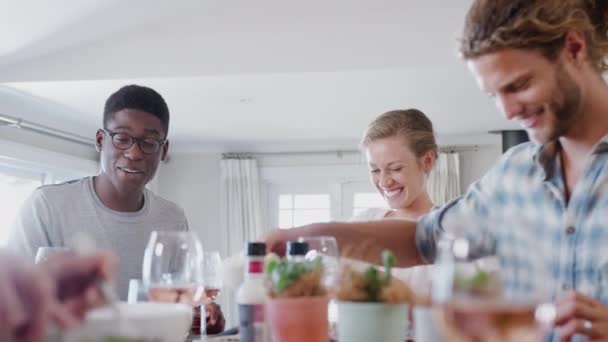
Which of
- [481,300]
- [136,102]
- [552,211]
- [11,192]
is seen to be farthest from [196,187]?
[481,300]

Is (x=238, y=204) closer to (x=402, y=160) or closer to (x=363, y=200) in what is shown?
(x=363, y=200)

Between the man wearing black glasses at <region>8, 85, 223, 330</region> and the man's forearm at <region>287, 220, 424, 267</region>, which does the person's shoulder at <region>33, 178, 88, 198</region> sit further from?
the man's forearm at <region>287, 220, 424, 267</region>

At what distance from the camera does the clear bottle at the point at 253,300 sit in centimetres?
94

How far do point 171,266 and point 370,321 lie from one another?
1.11 ft

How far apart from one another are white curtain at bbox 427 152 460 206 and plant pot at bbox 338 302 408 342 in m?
5.33

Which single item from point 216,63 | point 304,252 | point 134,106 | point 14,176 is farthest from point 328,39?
point 304,252

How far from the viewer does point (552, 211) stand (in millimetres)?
1170

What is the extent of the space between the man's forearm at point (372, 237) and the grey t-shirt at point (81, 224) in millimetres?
880

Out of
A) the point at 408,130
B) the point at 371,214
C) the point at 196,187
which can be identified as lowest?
the point at 371,214

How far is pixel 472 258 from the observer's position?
0.56 meters

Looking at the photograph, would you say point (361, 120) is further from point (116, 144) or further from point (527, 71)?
point (527, 71)

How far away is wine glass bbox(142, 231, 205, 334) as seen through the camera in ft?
3.34

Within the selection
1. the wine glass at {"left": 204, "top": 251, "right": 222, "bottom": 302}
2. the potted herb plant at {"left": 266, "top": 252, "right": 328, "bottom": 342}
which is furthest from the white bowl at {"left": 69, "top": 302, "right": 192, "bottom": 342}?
the wine glass at {"left": 204, "top": 251, "right": 222, "bottom": 302}

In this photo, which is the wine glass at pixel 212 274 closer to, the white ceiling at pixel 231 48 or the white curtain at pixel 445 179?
the white ceiling at pixel 231 48
